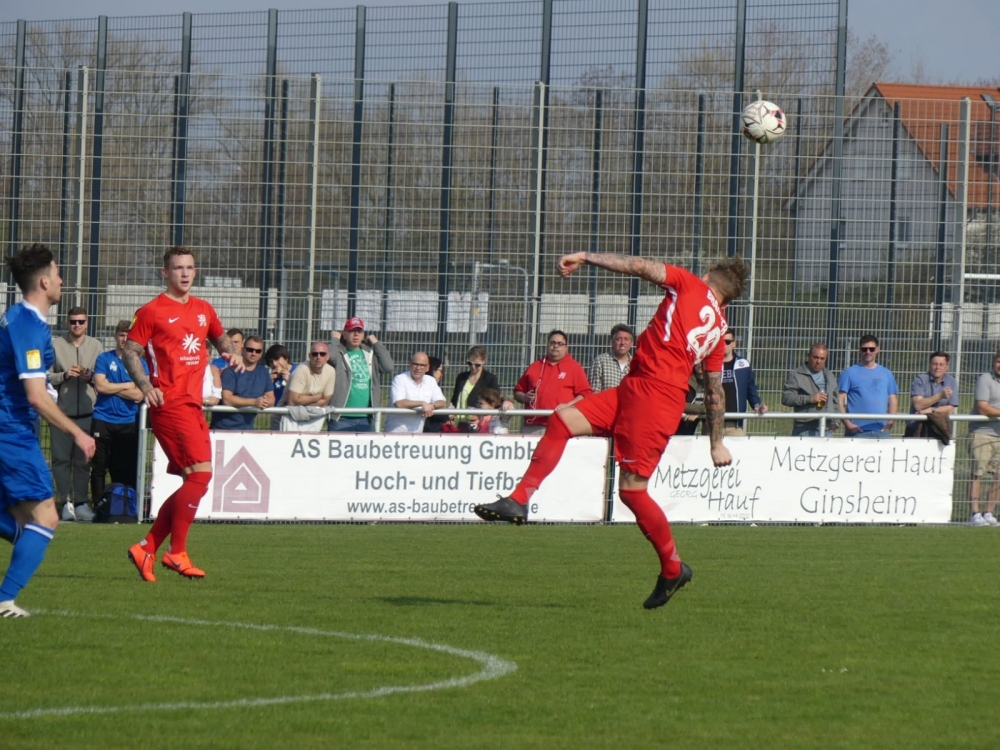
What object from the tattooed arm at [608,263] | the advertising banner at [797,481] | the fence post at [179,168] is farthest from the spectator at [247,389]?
the tattooed arm at [608,263]

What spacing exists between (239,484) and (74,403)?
77.4 inches

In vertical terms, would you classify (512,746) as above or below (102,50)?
below

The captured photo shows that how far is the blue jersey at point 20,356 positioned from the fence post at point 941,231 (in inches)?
470

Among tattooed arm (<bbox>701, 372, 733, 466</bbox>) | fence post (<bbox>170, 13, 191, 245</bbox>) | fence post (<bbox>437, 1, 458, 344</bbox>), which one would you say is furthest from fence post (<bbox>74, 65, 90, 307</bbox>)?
tattooed arm (<bbox>701, 372, 733, 466</bbox>)

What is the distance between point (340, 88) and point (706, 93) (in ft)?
13.9

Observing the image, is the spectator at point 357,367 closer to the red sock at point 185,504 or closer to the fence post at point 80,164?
the fence post at point 80,164

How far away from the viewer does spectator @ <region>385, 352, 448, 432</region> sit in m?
15.4

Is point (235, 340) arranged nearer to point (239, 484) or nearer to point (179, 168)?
point (239, 484)

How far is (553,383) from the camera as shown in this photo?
1537 cm

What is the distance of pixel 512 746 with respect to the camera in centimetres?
510

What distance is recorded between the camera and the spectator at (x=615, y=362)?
15547 millimetres

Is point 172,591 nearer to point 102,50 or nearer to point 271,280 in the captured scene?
point 271,280

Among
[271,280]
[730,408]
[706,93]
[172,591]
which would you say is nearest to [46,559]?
[172,591]

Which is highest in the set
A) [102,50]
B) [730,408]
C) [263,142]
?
[102,50]
